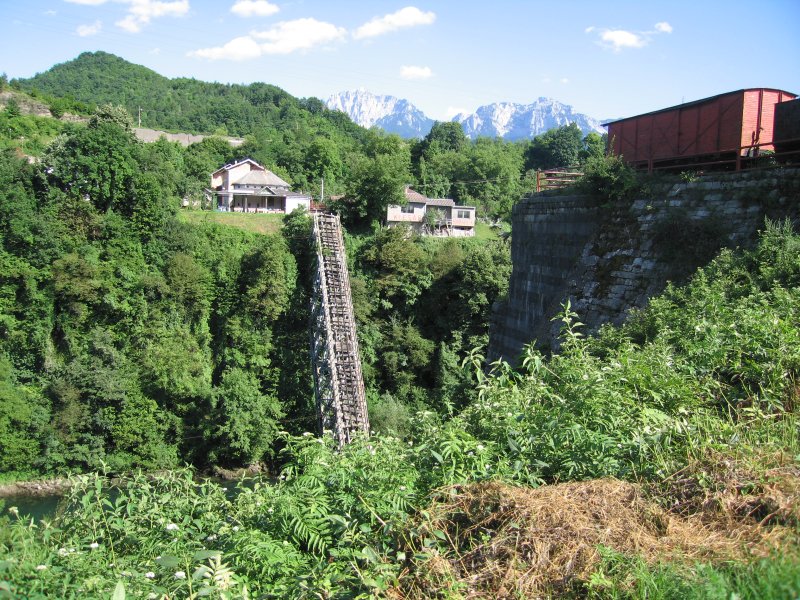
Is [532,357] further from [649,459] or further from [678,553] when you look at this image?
[678,553]

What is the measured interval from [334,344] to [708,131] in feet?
44.6

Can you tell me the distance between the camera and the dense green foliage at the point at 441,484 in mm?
3080

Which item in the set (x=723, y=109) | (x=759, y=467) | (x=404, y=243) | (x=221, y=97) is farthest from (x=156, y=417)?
(x=221, y=97)

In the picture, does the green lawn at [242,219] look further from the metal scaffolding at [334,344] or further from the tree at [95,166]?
the tree at [95,166]

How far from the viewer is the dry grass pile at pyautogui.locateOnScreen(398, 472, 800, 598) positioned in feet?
9.68

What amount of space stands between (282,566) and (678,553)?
6.74 ft

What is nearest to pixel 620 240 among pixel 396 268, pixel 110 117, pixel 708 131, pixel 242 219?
pixel 708 131

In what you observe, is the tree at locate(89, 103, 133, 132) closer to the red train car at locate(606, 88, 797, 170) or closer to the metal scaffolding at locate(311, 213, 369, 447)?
the metal scaffolding at locate(311, 213, 369, 447)

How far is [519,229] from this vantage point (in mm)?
11398

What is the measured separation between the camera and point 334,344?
20375 mm

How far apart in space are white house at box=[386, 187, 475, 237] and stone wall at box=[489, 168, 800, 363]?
67.3ft

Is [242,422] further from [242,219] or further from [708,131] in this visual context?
[708,131]

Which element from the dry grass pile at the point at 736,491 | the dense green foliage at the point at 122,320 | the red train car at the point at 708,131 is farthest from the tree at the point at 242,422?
the dry grass pile at the point at 736,491

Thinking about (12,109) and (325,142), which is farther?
(325,142)
